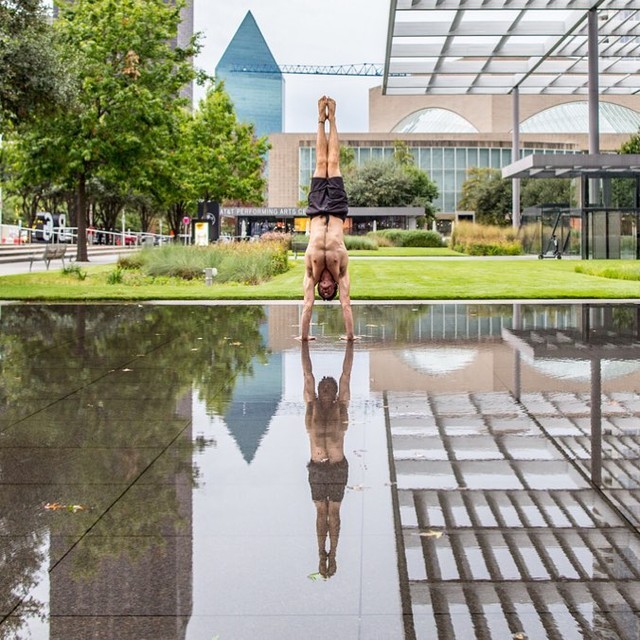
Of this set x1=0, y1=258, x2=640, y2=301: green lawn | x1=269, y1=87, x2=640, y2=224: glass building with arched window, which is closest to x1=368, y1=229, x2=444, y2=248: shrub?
x1=0, y1=258, x2=640, y2=301: green lawn

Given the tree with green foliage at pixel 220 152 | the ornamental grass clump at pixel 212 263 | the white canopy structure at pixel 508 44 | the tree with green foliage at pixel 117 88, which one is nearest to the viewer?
the ornamental grass clump at pixel 212 263

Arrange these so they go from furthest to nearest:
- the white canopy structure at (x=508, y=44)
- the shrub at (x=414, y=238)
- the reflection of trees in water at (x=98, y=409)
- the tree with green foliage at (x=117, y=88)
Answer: the shrub at (x=414, y=238) < the white canopy structure at (x=508, y=44) < the tree with green foliage at (x=117, y=88) < the reflection of trees in water at (x=98, y=409)

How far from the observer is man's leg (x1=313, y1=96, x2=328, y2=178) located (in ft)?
39.2

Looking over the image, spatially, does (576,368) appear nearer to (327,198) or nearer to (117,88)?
(327,198)

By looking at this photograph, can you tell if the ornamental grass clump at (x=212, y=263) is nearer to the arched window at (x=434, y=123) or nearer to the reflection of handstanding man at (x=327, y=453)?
the reflection of handstanding man at (x=327, y=453)

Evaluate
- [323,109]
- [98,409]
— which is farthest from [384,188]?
[98,409]

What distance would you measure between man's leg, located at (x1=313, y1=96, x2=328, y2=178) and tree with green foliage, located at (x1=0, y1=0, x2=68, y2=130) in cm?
1121

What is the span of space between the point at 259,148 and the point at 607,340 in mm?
51204

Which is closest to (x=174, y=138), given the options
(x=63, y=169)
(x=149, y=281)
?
(x=63, y=169)

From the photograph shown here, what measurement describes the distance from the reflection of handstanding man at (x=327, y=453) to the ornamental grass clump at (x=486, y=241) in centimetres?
4536

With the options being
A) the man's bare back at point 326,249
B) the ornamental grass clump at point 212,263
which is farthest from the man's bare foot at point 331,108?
the ornamental grass clump at point 212,263

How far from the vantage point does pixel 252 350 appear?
11711 millimetres

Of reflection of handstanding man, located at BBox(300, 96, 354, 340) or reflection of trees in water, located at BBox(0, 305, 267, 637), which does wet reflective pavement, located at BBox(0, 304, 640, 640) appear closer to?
reflection of trees in water, located at BBox(0, 305, 267, 637)

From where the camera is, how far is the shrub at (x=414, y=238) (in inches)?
2643
